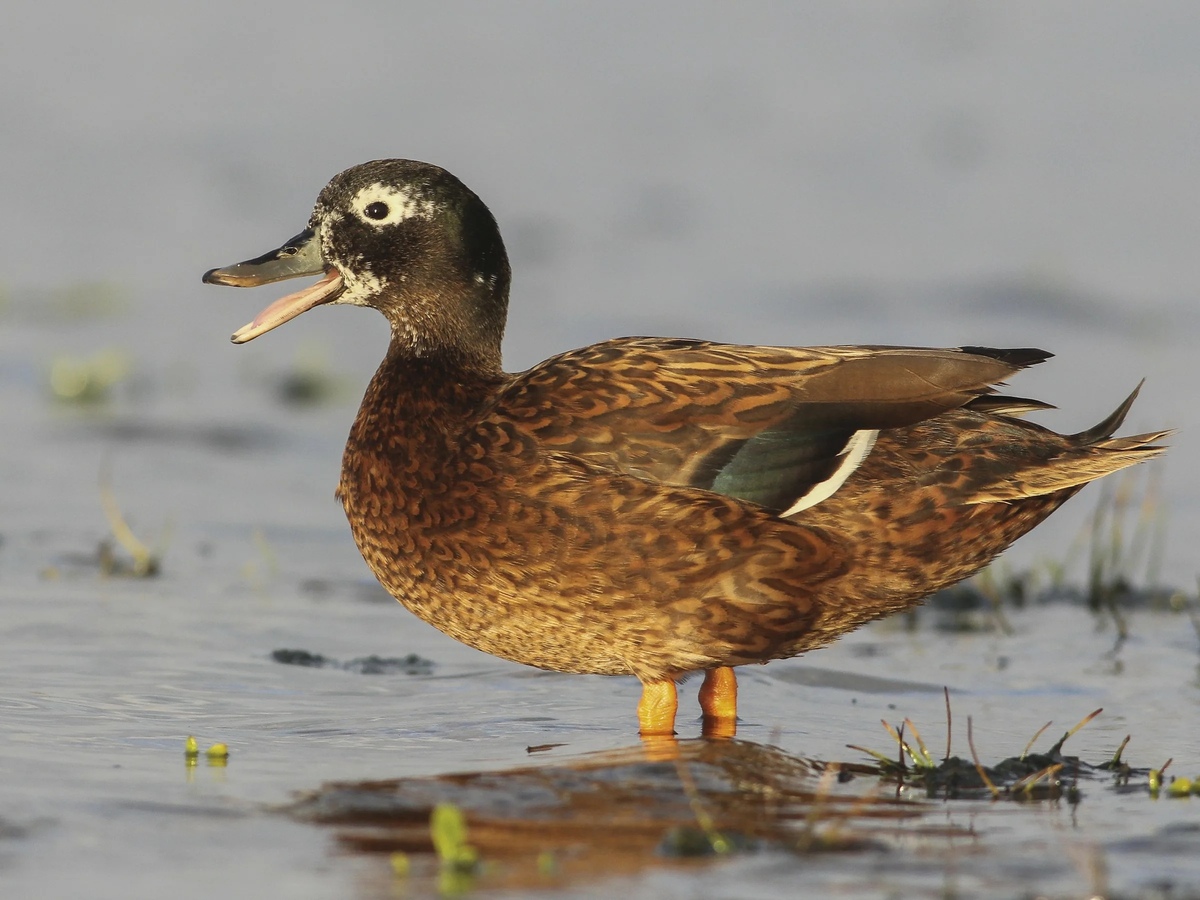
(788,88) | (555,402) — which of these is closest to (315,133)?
(788,88)

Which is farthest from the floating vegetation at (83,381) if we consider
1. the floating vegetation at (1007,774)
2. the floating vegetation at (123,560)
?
the floating vegetation at (1007,774)

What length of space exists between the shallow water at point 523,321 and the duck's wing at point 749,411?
95cm

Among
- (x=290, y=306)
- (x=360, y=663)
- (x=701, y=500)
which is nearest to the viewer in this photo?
(x=701, y=500)

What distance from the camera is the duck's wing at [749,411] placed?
5.77 meters

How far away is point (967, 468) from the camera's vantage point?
5938mm

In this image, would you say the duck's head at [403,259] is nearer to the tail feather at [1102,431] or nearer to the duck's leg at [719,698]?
the duck's leg at [719,698]

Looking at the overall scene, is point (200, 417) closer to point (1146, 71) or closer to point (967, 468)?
point (967, 468)

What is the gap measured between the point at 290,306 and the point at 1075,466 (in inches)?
112

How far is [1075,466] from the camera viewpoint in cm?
599

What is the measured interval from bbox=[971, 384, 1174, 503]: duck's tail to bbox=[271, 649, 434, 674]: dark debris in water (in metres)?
2.36

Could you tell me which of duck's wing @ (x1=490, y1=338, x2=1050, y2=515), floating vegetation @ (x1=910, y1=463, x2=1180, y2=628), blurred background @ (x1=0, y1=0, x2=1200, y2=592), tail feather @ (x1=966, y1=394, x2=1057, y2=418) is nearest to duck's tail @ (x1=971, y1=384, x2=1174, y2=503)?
tail feather @ (x1=966, y1=394, x2=1057, y2=418)

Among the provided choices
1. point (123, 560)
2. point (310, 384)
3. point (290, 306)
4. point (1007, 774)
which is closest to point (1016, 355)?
point (1007, 774)

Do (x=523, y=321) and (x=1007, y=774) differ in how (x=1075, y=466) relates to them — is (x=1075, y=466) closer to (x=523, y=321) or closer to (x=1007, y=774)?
(x=1007, y=774)

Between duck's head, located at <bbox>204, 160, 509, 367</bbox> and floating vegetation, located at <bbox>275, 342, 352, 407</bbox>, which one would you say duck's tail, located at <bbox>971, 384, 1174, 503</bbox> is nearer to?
A: duck's head, located at <bbox>204, 160, 509, 367</bbox>
